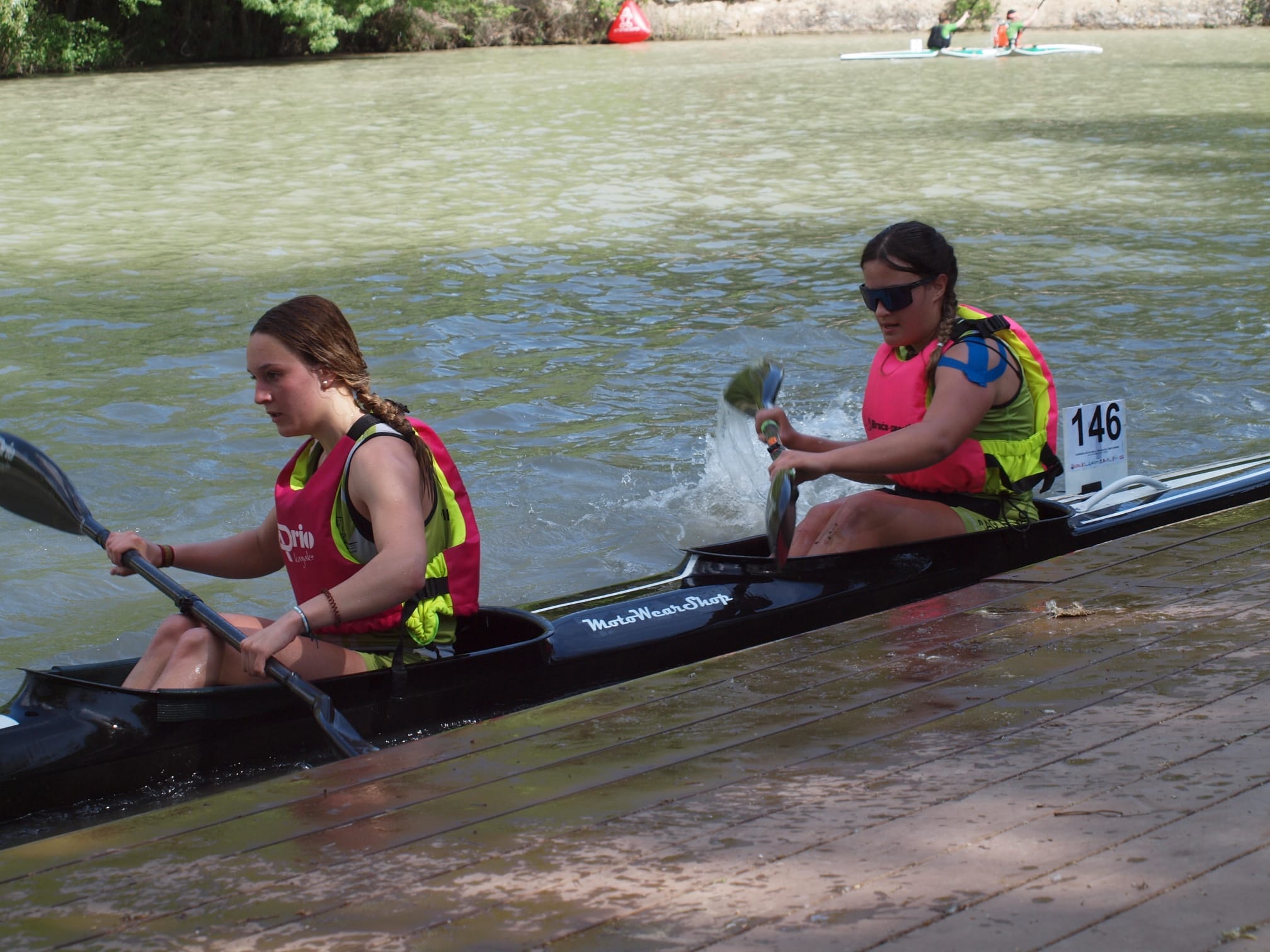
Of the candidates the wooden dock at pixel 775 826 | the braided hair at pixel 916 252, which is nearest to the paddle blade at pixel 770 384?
the braided hair at pixel 916 252

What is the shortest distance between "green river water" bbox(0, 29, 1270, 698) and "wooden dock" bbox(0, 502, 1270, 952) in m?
2.29

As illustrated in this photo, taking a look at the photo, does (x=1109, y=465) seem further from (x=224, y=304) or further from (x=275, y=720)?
(x=224, y=304)

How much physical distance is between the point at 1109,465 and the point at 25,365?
5.93 meters

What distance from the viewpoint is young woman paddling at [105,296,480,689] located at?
2.71 metres

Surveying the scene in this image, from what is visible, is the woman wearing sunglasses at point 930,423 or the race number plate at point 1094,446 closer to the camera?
the woman wearing sunglasses at point 930,423

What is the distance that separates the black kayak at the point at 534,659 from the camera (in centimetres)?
271

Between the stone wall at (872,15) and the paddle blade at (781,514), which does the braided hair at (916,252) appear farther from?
the stone wall at (872,15)

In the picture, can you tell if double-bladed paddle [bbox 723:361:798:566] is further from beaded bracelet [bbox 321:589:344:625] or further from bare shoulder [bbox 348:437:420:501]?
beaded bracelet [bbox 321:589:344:625]

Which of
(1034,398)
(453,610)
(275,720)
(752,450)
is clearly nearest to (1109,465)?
(1034,398)

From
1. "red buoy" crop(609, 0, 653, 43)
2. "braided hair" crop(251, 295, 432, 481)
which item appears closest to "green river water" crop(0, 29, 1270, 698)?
"braided hair" crop(251, 295, 432, 481)

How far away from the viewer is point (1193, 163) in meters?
13.9

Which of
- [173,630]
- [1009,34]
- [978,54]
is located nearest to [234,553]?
[173,630]

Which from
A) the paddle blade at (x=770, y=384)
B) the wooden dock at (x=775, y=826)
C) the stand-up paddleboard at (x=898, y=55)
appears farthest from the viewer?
the stand-up paddleboard at (x=898, y=55)

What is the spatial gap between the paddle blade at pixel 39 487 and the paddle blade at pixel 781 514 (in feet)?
5.49
